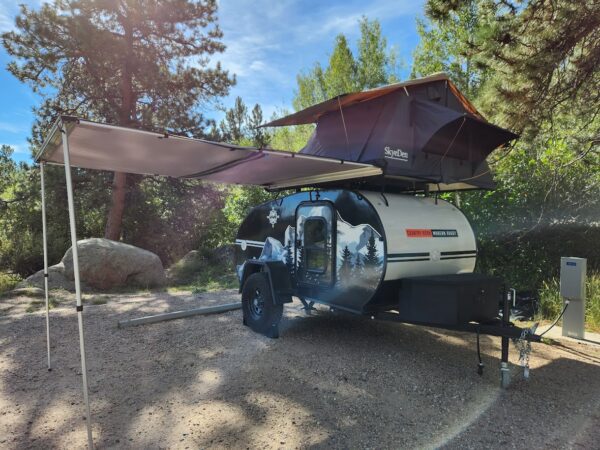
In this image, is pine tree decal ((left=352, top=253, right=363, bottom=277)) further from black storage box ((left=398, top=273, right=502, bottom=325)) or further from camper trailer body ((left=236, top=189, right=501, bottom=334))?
black storage box ((left=398, top=273, right=502, bottom=325))

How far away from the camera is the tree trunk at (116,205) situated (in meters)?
13.9

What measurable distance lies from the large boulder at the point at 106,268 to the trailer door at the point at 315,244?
6.83 meters

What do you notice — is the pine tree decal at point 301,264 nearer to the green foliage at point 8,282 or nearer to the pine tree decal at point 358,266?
the pine tree decal at point 358,266

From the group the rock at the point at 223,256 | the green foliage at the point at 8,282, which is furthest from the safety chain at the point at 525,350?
the rock at the point at 223,256

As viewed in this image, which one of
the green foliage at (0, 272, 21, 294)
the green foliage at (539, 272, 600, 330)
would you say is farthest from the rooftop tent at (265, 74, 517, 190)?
the green foliage at (0, 272, 21, 294)

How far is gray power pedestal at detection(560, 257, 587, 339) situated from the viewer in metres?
5.61

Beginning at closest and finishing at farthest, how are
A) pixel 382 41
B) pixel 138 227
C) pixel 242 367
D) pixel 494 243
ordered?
pixel 242 367 < pixel 494 243 < pixel 138 227 < pixel 382 41

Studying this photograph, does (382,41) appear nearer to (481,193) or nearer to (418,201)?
(481,193)

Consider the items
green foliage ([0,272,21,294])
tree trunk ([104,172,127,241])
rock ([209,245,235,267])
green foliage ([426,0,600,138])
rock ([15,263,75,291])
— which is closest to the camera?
green foliage ([426,0,600,138])

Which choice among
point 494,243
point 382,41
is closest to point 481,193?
point 494,243

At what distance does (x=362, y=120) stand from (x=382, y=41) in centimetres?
2124

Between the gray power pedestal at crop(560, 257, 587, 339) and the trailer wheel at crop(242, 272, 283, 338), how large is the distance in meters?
3.89

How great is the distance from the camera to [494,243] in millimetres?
8570

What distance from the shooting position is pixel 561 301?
6.98 meters
